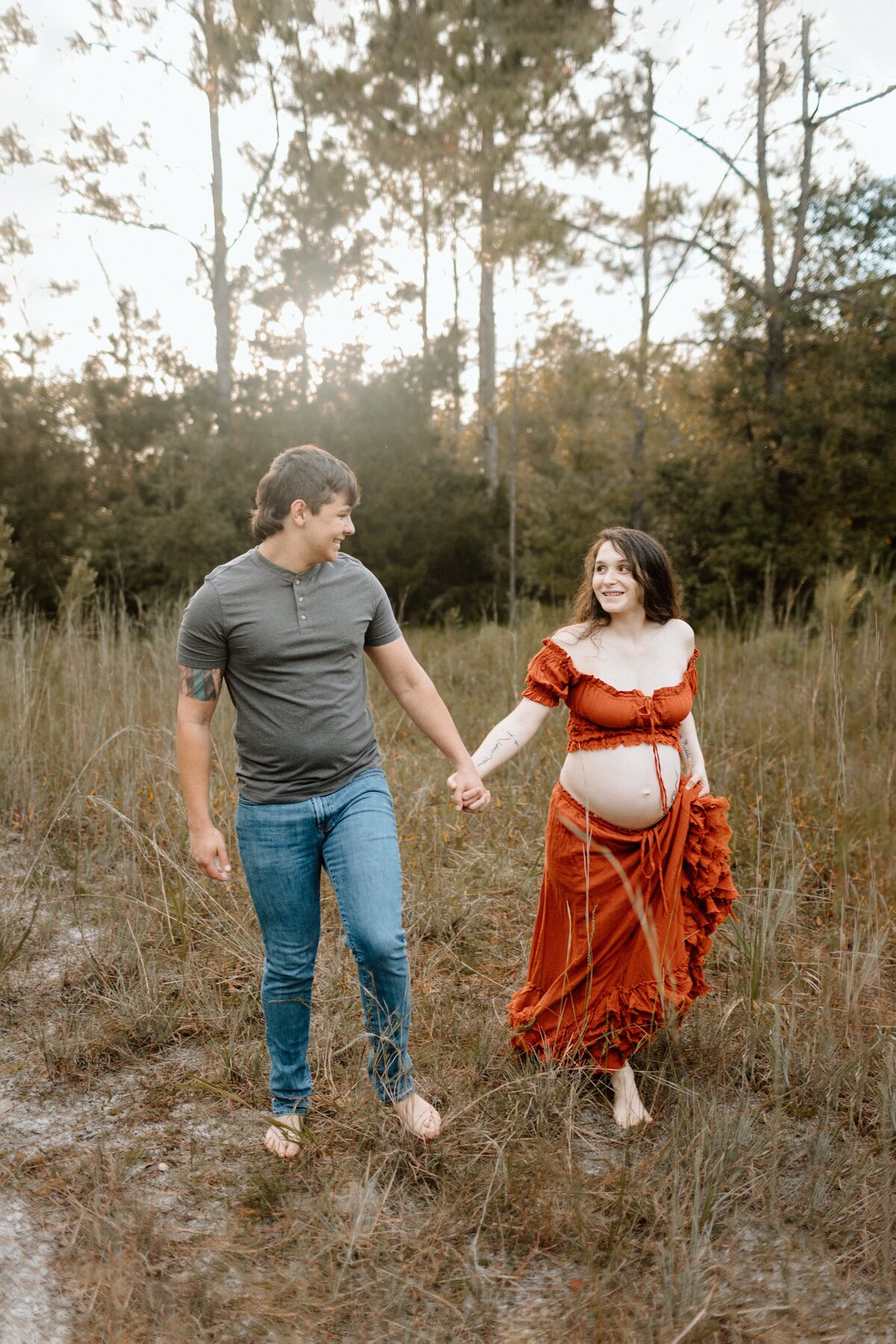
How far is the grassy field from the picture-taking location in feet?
7.41

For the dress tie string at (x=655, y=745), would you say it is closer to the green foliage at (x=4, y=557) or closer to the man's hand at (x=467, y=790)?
the man's hand at (x=467, y=790)

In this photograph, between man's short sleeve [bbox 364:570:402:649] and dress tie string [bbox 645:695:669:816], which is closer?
man's short sleeve [bbox 364:570:402:649]

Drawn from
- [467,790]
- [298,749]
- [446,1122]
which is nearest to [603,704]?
[467,790]

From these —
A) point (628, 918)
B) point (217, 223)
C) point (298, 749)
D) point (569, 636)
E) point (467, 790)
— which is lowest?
point (628, 918)

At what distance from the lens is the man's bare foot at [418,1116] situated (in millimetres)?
2762

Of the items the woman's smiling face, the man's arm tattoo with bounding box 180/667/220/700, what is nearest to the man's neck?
the man's arm tattoo with bounding box 180/667/220/700

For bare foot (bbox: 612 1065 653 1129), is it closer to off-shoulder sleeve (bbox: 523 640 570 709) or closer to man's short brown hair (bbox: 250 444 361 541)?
off-shoulder sleeve (bbox: 523 640 570 709)

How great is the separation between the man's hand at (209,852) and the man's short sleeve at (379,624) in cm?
68

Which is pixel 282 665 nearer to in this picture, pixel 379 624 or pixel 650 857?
pixel 379 624

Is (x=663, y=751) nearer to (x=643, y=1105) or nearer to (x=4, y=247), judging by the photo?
(x=643, y=1105)

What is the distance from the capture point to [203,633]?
2.60m

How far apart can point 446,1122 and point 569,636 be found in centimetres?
142

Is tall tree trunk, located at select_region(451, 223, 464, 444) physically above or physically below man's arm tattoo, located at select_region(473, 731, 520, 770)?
above

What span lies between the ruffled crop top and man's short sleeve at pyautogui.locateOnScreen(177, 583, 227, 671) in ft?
2.93
